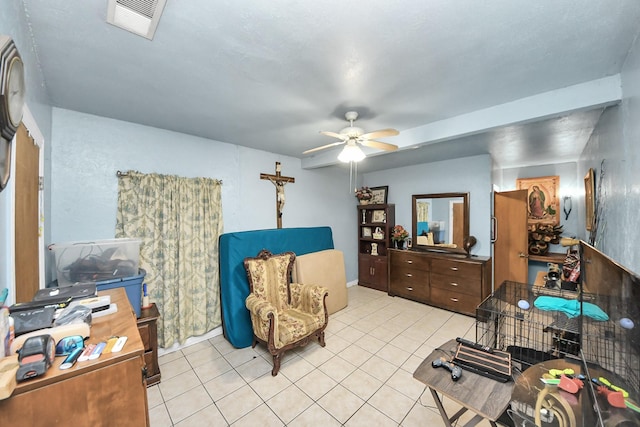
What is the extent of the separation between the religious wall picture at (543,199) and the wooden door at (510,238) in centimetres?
86

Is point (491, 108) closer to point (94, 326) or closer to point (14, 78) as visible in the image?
point (14, 78)

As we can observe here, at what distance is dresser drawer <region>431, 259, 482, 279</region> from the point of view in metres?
3.37

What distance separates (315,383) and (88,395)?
1.88m

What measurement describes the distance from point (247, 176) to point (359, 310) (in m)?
2.63

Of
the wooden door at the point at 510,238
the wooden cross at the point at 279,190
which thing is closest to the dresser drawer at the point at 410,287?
the wooden door at the point at 510,238

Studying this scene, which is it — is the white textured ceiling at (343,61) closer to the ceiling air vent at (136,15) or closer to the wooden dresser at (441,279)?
the ceiling air vent at (136,15)

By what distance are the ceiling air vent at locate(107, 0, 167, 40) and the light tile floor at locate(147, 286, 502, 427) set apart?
8.35 ft

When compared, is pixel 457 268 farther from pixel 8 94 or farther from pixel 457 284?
pixel 8 94

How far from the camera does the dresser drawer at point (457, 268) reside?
337 centimetres

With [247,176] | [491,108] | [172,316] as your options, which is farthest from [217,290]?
[491,108]

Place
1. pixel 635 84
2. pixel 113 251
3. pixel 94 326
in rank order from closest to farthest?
pixel 94 326 → pixel 635 84 → pixel 113 251

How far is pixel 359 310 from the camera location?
368 centimetres

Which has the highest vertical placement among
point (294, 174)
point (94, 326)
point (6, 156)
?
point (294, 174)

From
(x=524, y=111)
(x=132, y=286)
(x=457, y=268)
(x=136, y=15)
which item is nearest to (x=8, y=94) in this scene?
(x=136, y=15)
